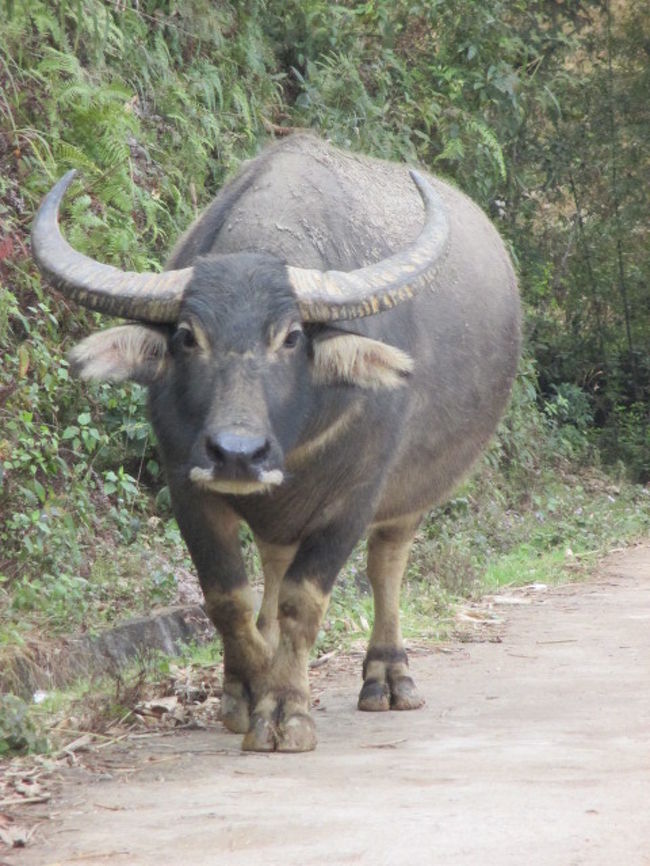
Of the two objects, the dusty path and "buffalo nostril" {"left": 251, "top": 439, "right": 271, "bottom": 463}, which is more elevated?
"buffalo nostril" {"left": 251, "top": 439, "right": 271, "bottom": 463}

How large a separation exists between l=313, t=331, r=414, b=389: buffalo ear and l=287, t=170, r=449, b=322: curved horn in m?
0.11

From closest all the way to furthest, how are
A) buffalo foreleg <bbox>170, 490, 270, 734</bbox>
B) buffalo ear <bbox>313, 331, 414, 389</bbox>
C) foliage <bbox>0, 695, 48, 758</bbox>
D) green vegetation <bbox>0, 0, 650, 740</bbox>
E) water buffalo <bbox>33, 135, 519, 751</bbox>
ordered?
foliage <bbox>0, 695, 48, 758</bbox> → water buffalo <bbox>33, 135, 519, 751</bbox> → buffalo ear <bbox>313, 331, 414, 389</bbox> → buffalo foreleg <bbox>170, 490, 270, 734</bbox> → green vegetation <bbox>0, 0, 650, 740</bbox>

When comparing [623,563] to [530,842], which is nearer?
[530,842]

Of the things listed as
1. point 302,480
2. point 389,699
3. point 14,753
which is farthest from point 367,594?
point 14,753

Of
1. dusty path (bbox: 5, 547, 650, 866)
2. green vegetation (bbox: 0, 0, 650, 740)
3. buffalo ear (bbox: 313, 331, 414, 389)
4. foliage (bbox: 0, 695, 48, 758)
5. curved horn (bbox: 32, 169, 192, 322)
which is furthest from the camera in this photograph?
green vegetation (bbox: 0, 0, 650, 740)

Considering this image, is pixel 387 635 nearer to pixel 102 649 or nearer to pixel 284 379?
pixel 102 649

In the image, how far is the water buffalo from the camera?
450 cm

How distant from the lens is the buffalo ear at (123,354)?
469cm

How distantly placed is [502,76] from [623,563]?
422cm

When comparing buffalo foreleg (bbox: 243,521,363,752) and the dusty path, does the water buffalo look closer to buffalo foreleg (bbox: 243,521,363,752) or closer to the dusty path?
buffalo foreleg (bbox: 243,521,363,752)

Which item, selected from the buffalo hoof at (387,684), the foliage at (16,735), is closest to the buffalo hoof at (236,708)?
the buffalo hoof at (387,684)

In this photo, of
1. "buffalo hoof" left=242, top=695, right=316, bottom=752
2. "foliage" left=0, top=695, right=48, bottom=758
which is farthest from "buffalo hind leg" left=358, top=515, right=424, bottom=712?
"foliage" left=0, top=695, right=48, bottom=758

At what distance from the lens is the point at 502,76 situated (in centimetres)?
1191

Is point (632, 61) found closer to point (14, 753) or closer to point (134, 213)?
point (134, 213)
